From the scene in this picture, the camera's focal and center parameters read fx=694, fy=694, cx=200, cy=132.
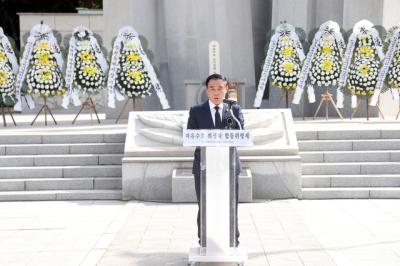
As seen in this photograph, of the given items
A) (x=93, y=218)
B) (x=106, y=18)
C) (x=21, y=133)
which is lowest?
(x=93, y=218)

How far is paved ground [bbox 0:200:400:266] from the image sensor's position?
697 centimetres

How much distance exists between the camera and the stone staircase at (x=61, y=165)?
35.3 feet

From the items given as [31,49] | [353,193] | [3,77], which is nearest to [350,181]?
[353,193]

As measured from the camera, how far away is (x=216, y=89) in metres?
6.48

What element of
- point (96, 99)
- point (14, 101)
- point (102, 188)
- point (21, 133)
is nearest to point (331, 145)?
point (102, 188)

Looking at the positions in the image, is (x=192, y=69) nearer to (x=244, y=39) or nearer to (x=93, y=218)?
(x=244, y=39)

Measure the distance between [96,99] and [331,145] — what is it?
13.6 m

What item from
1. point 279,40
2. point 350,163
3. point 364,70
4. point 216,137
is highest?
point 279,40

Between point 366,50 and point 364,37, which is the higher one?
point 364,37

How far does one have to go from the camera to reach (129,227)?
850 centimetres

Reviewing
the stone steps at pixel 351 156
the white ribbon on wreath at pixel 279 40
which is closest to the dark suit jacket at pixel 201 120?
the stone steps at pixel 351 156

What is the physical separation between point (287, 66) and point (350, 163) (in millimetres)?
3957

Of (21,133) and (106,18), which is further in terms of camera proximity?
(106,18)

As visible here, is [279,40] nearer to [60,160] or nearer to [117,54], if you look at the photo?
[117,54]
